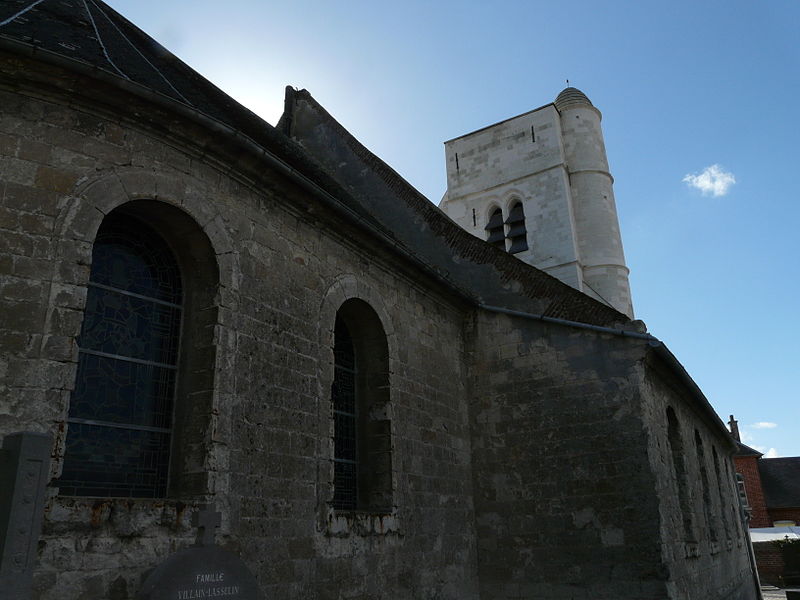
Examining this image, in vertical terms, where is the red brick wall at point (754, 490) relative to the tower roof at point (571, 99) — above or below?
below

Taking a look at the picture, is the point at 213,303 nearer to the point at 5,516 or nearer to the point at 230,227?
the point at 230,227

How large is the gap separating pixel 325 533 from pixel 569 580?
3.35m

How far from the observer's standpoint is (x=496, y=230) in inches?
695

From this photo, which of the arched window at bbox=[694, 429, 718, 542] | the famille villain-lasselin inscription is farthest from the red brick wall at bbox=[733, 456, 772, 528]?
the famille villain-lasselin inscription

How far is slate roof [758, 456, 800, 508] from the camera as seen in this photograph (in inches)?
1197

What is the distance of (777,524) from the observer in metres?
30.4

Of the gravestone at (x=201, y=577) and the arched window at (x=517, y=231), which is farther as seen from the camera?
the arched window at (x=517, y=231)

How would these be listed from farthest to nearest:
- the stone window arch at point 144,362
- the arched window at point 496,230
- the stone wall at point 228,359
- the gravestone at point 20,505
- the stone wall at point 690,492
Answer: the arched window at point 496,230 < the stone wall at point 690,492 < the stone window arch at point 144,362 < the stone wall at point 228,359 < the gravestone at point 20,505

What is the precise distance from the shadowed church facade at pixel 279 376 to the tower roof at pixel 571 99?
10478 millimetres

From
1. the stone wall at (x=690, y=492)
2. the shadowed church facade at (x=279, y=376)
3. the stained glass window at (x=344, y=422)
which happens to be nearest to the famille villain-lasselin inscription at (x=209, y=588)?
the shadowed church facade at (x=279, y=376)

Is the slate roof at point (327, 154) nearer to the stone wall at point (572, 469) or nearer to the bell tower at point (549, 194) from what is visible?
the stone wall at point (572, 469)

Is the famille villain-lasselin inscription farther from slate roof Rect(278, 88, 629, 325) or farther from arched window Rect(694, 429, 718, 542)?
arched window Rect(694, 429, 718, 542)

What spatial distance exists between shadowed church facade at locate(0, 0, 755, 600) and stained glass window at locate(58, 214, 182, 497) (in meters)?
0.02

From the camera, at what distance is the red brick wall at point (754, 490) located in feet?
100
